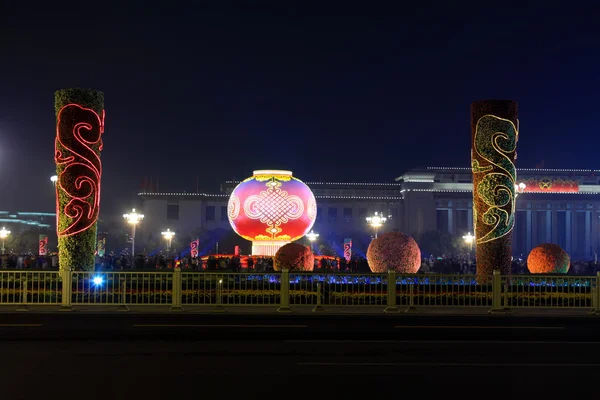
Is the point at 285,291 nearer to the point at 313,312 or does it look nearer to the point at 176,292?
the point at 313,312

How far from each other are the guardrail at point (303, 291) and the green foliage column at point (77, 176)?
1.58 m

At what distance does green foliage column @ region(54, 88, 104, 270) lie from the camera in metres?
22.0

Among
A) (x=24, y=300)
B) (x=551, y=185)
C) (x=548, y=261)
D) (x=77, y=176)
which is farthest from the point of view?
(x=551, y=185)

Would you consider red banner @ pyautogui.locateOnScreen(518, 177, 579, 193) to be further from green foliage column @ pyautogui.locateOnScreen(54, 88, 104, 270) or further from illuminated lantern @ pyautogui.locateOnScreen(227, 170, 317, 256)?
green foliage column @ pyautogui.locateOnScreen(54, 88, 104, 270)

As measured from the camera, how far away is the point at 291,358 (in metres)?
11.3

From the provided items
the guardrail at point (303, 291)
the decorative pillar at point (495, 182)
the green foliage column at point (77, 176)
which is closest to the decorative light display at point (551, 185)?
the decorative pillar at point (495, 182)

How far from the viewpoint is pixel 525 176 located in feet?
289

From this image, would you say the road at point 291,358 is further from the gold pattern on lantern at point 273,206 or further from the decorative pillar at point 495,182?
the gold pattern on lantern at point 273,206

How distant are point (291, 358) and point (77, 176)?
42.3ft

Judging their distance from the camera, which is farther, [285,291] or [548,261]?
[548,261]

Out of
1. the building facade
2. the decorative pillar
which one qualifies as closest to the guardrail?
the decorative pillar

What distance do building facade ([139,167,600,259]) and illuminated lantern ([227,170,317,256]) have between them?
43.7 metres

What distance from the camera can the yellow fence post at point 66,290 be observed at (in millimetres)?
18781

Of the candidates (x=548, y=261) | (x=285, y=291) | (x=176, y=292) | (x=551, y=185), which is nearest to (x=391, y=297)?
(x=285, y=291)
